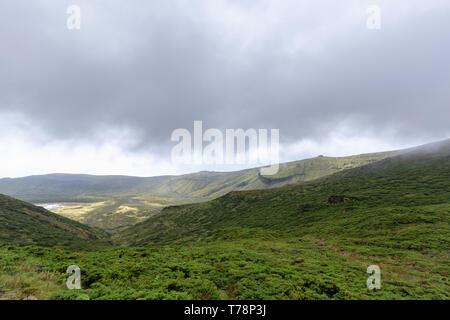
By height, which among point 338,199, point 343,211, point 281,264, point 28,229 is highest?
point 338,199

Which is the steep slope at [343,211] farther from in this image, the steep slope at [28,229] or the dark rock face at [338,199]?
the steep slope at [28,229]

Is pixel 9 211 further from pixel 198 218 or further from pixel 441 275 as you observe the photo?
pixel 441 275

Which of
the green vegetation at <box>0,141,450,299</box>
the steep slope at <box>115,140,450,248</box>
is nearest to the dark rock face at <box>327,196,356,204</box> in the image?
the steep slope at <box>115,140,450,248</box>

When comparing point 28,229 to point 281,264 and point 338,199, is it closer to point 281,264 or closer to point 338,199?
point 281,264

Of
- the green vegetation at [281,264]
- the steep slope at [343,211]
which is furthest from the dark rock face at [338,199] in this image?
the green vegetation at [281,264]

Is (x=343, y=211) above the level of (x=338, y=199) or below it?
below

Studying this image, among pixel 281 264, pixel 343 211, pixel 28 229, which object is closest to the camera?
pixel 281 264

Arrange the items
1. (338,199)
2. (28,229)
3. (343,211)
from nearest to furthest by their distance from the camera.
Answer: (343,211), (28,229), (338,199)

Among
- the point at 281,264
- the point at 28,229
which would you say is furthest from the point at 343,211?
the point at 28,229

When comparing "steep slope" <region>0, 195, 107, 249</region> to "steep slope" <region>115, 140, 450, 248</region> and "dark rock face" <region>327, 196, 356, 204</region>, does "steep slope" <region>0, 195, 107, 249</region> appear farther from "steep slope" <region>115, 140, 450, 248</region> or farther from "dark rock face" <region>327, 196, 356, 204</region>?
"dark rock face" <region>327, 196, 356, 204</region>

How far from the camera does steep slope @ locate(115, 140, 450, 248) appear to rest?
109ft

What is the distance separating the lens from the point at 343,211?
51125mm

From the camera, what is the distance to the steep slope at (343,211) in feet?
109
